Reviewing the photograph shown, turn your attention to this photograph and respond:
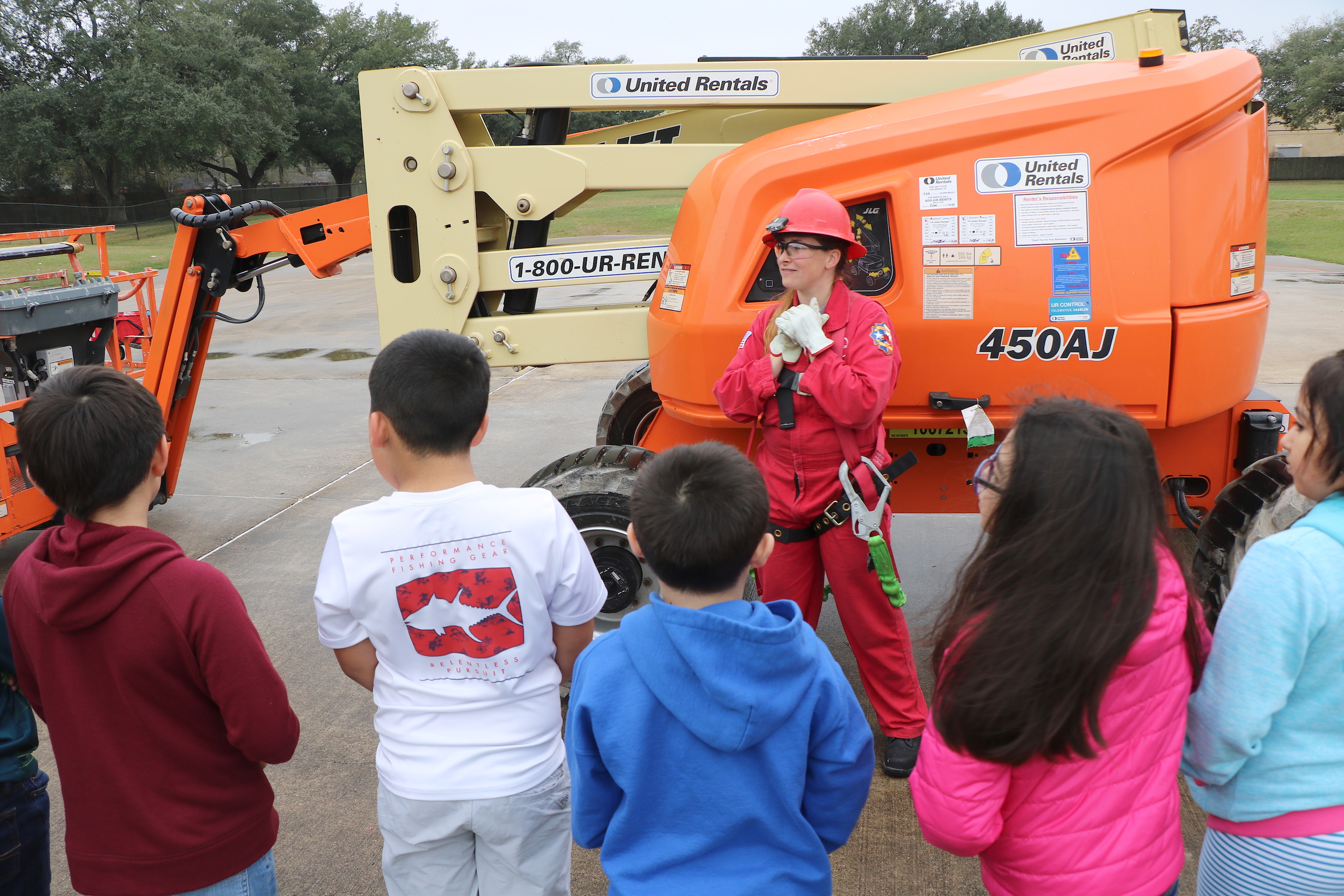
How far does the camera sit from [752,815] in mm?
1668

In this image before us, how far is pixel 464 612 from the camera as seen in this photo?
197 cm

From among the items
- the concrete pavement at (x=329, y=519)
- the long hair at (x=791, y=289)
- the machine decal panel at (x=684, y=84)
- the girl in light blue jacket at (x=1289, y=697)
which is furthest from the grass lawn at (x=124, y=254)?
the girl in light blue jacket at (x=1289, y=697)

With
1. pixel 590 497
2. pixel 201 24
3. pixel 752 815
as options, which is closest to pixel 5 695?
pixel 752 815

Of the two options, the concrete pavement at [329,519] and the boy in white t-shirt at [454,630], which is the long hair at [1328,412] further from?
the concrete pavement at [329,519]

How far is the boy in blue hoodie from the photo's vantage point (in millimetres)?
1606

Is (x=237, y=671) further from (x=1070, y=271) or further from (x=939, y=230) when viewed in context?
(x=1070, y=271)

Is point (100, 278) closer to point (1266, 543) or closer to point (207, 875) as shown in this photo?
point (207, 875)

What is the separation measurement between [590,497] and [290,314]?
49.2ft

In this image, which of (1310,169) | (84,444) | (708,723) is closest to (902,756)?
(708,723)

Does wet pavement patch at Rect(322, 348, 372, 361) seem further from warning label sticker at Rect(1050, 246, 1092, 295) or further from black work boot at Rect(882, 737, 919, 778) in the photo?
warning label sticker at Rect(1050, 246, 1092, 295)

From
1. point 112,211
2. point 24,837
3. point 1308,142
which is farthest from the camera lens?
point 1308,142

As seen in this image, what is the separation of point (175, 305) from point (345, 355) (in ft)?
25.2

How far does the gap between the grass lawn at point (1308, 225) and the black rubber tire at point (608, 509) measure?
21.7 meters

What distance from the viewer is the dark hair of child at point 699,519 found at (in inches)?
65.9
